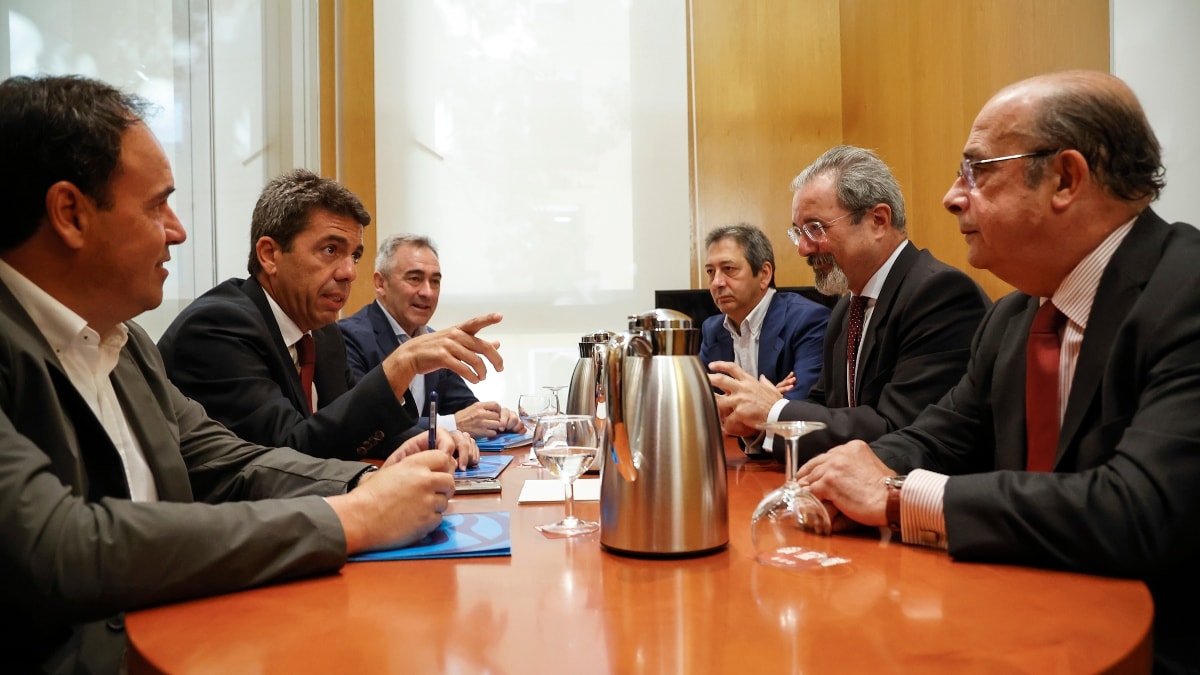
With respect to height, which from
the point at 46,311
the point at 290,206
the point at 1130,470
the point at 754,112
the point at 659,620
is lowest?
the point at 659,620

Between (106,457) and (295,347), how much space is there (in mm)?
1539

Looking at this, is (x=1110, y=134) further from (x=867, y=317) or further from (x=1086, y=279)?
(x=867, y=317)

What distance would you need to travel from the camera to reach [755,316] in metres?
4.64

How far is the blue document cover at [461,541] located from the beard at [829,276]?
1888mm

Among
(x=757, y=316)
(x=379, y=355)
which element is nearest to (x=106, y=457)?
(x=379, y=355)

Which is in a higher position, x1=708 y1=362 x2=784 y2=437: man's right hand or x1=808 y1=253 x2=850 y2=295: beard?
x1=808 y1=253 x2=850 y2=295: beard

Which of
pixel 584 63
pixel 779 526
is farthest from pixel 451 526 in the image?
pixel 584 63

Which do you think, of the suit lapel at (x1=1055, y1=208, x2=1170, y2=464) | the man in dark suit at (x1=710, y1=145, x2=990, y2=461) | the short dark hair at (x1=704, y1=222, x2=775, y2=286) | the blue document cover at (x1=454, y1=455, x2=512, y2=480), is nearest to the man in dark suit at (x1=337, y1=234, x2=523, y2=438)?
the blue document cover at (x1=454, y1=455, x2=512, y2=480)

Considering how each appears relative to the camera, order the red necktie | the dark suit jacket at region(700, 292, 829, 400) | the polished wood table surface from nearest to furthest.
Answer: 1. the polished wood table surface
2. the red necktie
3. the dark suit jacket at region(700, 292, 829, 400)

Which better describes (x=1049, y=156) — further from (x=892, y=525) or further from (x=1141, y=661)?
(x=1141, y=661)

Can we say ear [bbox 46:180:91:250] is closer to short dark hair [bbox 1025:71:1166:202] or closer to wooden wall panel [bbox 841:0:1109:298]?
short dark hair [bbox 1025:71:1166:202]

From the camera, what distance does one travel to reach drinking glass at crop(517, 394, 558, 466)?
7.73ft

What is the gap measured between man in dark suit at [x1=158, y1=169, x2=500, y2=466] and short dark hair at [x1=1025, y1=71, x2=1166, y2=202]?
129 centimetres

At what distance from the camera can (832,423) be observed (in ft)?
6.83
